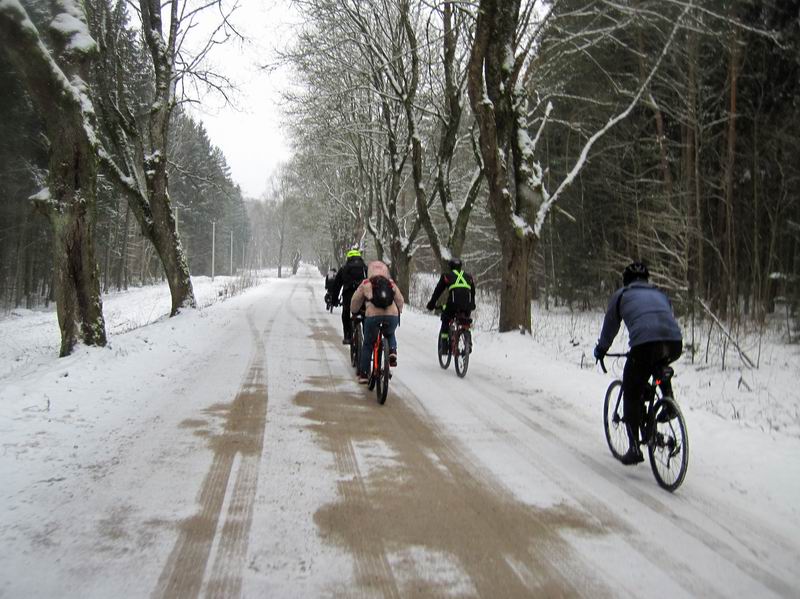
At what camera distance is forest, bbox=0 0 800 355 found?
9109 mm

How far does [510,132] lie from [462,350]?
19.9ft

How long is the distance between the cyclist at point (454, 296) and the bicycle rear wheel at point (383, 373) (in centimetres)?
221

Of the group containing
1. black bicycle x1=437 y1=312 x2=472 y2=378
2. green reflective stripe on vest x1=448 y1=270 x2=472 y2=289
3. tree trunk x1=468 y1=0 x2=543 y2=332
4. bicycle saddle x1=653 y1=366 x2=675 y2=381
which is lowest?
black bicycle x1=437 y1=312 x2=472 y2=378

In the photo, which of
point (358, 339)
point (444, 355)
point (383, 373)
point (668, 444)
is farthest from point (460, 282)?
point (668, 444)

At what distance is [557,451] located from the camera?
5.23 metres

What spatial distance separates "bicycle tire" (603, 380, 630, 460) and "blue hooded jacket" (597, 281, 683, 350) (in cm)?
66

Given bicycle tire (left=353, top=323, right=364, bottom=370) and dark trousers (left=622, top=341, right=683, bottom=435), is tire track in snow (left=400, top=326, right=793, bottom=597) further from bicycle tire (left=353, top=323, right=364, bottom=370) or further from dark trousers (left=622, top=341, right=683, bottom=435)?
bicycle tire (left=353, top=323, right=364, bottom=370)

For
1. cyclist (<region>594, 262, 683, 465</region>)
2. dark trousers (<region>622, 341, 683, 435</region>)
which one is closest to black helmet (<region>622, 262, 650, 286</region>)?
cyclist (<region>594, 262, 683, 465</region>)

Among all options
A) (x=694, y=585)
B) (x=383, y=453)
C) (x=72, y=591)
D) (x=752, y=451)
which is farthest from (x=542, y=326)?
(x=72, y=591)

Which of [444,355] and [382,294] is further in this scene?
[444,355]

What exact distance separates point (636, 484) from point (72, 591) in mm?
3963

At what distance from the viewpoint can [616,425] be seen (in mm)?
5176

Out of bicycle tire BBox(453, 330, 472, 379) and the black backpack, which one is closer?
the black backpack

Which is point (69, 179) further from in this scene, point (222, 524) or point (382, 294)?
point (222, 524)
